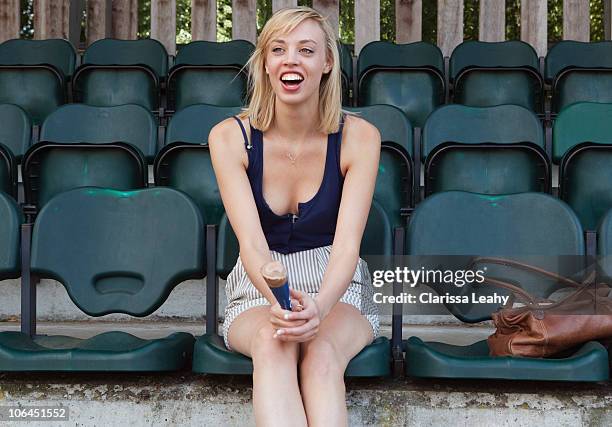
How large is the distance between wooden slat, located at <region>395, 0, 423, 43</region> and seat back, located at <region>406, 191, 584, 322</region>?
272 centimetres

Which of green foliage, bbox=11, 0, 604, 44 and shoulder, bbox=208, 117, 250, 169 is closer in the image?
shoulder, bbox=208, 117, 250, 169

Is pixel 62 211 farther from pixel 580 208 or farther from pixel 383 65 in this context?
pixel 383 65

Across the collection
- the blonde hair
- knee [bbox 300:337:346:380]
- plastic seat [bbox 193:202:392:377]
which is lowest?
plastic seat [bbox 193:202:392:377]

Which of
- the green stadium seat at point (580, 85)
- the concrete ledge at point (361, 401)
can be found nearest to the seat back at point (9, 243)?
the concrete ledge at point (361, 401)

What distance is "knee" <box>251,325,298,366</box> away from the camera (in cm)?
170

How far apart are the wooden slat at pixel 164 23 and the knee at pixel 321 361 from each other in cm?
339

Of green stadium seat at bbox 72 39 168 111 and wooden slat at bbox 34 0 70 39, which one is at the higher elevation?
wooden slat at bbox 34 0 70 39

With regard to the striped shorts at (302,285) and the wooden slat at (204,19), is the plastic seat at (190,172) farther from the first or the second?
the wooden slat at (204,19)

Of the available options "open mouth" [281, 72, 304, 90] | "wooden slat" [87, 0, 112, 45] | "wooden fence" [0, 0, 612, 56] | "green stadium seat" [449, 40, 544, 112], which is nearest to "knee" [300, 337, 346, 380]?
"open mouth" [281, 72, 304, 90]

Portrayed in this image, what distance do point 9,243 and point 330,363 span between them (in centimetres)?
98

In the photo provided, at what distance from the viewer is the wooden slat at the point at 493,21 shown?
4.84 metres

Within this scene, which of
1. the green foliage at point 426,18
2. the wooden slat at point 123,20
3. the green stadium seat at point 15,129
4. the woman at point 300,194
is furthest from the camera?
the green foliage at point 426,18

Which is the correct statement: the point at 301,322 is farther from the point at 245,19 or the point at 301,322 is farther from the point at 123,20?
the point at 123,20

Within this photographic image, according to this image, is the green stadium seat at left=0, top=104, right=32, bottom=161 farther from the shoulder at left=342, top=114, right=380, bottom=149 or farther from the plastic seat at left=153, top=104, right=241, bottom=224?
the shoulder at left=342, top=114, right=380, bottom=149
